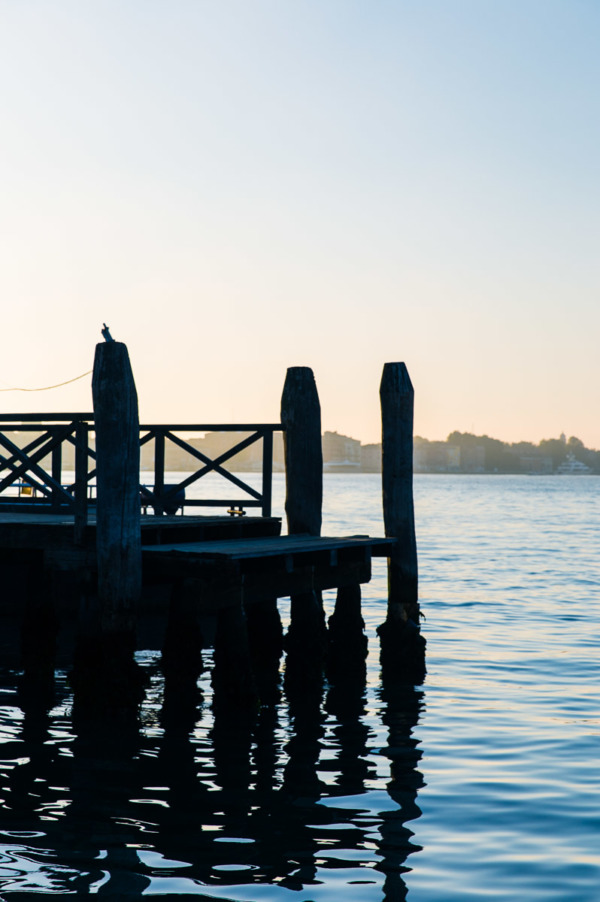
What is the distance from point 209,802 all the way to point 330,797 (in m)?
1.02

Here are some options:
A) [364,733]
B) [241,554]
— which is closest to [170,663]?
[241,554]

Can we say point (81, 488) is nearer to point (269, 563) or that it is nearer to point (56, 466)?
point (269, 563)

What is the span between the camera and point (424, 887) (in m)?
6.51

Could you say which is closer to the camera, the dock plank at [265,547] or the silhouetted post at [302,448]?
the dock plank at [265,547]

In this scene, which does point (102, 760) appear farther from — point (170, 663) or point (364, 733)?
point (364, 733)

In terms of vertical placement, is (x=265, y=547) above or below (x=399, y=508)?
below

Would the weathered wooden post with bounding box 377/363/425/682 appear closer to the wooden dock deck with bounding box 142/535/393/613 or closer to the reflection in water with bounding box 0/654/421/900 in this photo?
the wooden dock deck with bounding box 142/535/393/613

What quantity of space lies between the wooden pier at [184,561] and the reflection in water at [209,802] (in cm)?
67

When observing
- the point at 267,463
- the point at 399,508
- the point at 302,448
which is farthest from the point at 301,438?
the point at 399,508

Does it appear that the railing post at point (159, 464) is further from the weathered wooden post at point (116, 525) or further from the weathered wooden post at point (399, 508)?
the weathered wooden post at point (116, 525)

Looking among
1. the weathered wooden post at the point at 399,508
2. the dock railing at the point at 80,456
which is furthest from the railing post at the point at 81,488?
A: the weathered wooden post at the point at 399,508

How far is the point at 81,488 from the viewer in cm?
1070

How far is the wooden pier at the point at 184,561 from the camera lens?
10.1 m

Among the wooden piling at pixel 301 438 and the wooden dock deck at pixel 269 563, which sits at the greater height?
the wooden piling at pixel 301 438
